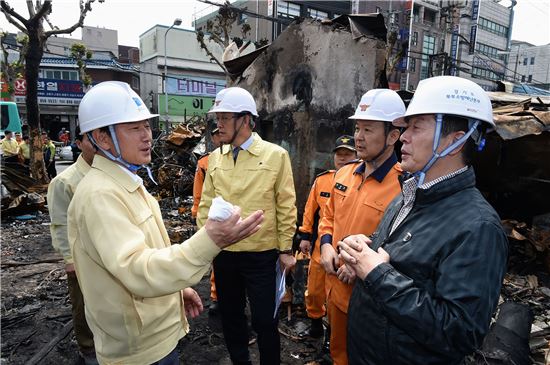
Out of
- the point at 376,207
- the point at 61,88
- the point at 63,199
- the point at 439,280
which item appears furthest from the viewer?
the point at 61,88

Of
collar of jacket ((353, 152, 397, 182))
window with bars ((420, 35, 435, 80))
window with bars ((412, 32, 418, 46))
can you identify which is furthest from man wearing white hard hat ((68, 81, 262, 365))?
window with bars ((412, 32, 418, 46))

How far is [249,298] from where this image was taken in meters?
2.73

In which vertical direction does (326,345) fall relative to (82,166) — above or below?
below

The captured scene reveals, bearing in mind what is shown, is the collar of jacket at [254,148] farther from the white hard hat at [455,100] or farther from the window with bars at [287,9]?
the window with bars at [287,9]

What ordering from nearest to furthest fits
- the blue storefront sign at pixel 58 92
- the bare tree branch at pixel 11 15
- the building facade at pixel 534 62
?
the bare tree branch at pixel 11 15
the blue storefront sign at pixel 58 92
the building facade at pixel 534 62

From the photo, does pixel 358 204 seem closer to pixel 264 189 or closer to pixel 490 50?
pixel 264 189

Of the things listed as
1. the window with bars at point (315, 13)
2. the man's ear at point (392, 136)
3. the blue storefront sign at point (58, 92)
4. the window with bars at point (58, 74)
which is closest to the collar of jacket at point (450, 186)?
the man's ear at point (392, 136)

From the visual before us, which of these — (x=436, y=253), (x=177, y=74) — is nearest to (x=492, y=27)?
(x=177, y=74)

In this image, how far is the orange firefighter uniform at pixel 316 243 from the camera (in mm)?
Result: 3664

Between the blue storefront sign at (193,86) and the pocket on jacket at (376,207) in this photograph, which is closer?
the pocket on jacket at (376,207)

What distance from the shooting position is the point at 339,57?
16.4 ft

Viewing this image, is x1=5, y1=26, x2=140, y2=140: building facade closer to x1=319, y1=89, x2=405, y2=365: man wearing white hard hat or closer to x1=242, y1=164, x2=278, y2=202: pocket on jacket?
x1=242, y1=164, x2=278, y2=202: pocket on jacket

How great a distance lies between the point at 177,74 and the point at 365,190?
130ft

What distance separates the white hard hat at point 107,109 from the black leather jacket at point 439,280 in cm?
137
